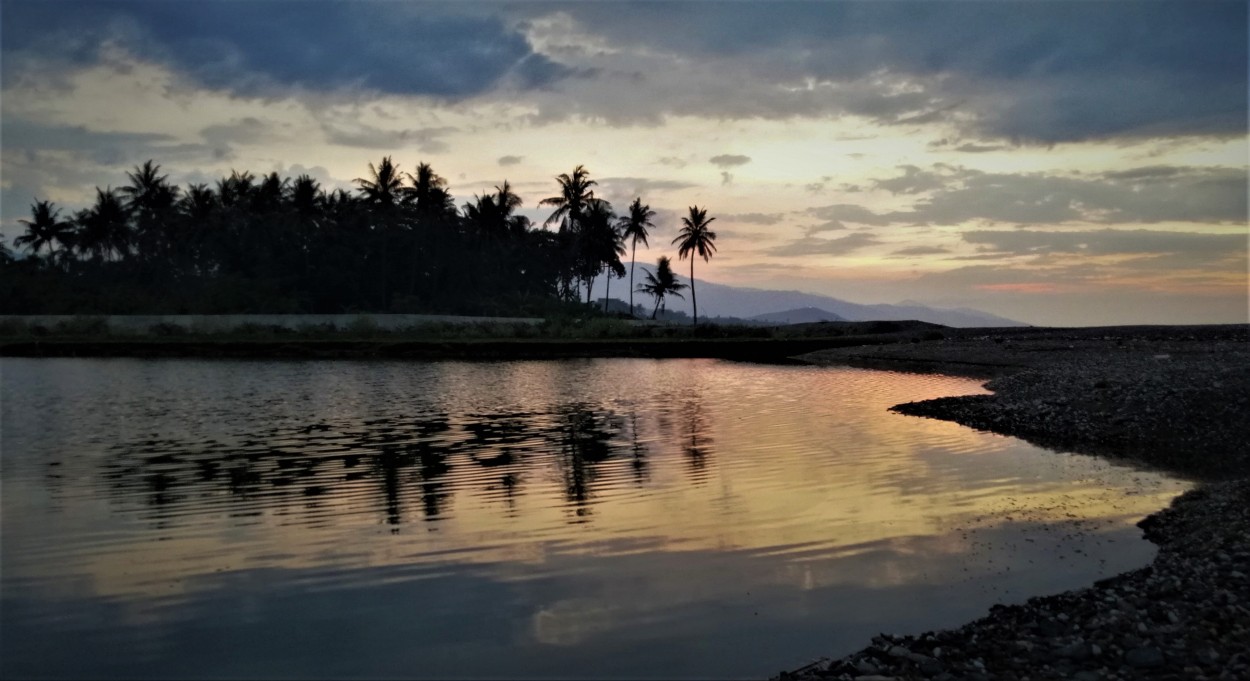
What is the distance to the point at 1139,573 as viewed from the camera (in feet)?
29.6

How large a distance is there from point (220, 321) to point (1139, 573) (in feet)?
223

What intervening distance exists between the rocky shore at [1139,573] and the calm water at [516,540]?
689mm

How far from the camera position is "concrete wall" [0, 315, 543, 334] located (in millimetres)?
63625

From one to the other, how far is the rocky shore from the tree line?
62961 millimetres

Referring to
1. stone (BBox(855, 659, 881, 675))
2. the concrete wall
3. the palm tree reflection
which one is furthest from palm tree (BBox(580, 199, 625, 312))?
stone (BBox(855, 659, 881, 675))

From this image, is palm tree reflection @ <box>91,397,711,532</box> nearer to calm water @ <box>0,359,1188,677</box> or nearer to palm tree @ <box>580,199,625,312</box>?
calm water @ <box>0,359,1188,677</box>

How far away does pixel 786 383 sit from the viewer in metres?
35.9

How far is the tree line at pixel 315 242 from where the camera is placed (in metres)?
84.8

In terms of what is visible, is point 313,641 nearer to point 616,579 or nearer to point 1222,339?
point 616,579

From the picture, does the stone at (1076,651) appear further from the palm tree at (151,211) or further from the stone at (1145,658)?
the palm tree at (151,211)

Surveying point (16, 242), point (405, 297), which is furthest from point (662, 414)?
point (16, 242)

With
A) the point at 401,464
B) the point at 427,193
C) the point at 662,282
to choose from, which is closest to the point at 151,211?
the point at 427,193

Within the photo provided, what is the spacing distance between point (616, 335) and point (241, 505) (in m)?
51.7

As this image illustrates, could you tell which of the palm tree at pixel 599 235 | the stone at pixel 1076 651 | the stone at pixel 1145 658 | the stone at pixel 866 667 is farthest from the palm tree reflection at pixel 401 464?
the palm tree at pixel 599 235
